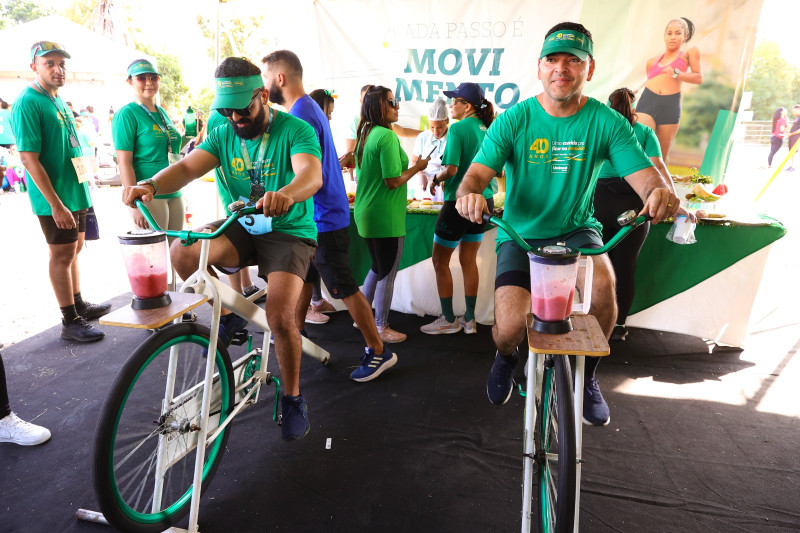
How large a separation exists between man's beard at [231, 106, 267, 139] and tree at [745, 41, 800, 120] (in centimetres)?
2775

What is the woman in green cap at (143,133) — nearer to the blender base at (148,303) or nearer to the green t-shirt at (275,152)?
the green t-shirt at (275,152)

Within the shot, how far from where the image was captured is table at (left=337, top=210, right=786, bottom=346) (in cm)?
369

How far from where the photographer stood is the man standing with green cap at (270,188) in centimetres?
228

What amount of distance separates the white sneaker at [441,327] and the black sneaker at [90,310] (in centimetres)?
280

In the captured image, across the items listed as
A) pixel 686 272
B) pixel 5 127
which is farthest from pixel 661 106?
pixel 5 127

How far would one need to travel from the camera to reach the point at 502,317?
2061mm

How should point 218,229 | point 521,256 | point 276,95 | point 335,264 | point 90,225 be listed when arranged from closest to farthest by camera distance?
point 218,229 < point 521,256 < point 335,264 < point 276,95 < point 90,225

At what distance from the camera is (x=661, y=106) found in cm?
459

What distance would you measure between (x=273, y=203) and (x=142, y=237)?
0.43 m

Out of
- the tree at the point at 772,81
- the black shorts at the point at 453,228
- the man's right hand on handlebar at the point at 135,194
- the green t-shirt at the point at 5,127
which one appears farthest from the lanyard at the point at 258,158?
the tree at the point at 772,81

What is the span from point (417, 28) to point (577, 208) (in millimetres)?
3579

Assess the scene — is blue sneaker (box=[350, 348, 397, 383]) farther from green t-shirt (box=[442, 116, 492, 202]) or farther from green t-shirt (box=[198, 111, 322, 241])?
green t-shirt (box=[442, 116, 492, 202])

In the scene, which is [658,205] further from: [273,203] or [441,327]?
[441,327]

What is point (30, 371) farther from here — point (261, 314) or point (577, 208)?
point (577, 208)
